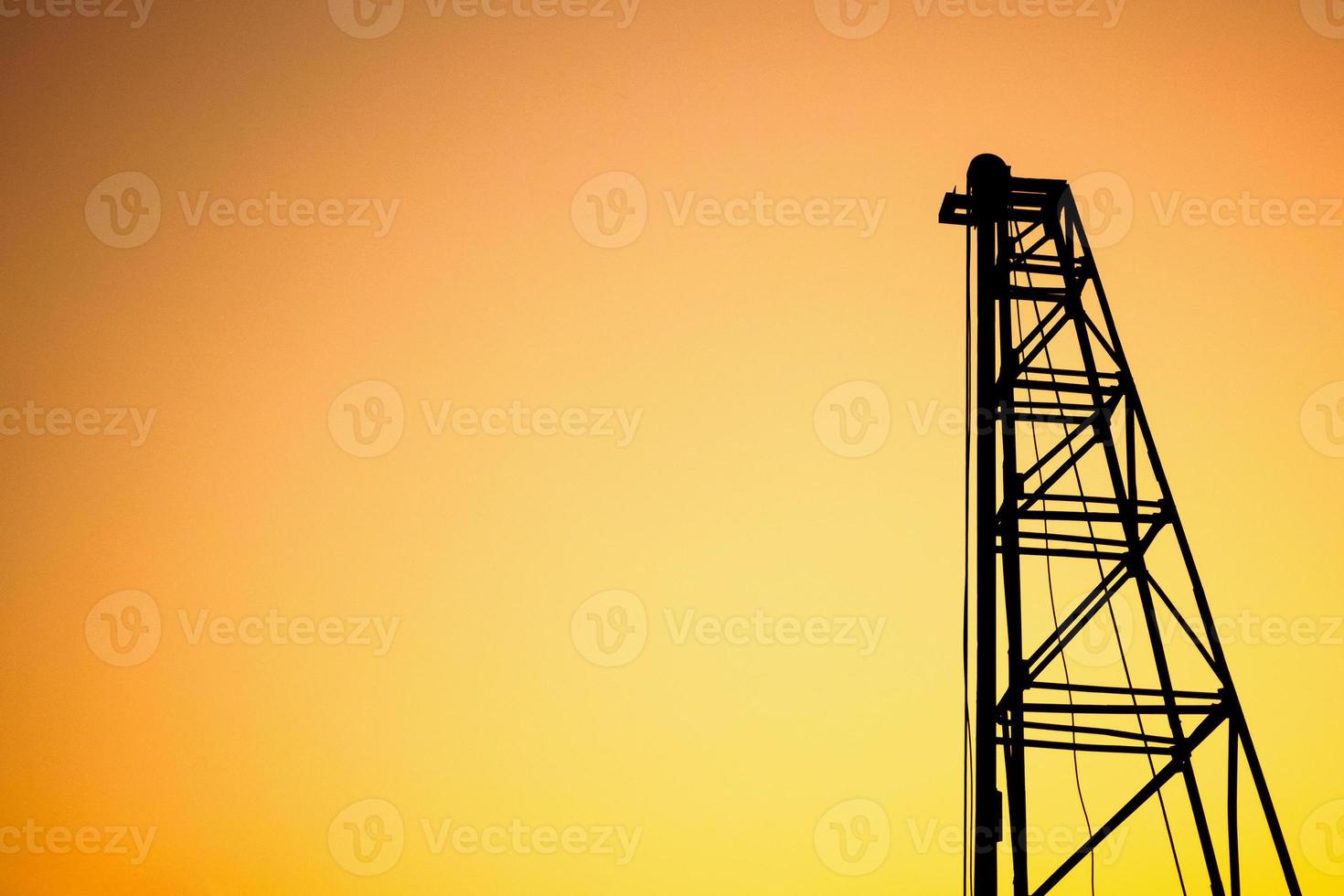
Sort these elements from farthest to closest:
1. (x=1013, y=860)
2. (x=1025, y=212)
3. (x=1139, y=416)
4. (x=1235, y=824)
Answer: (x=1025, y=212) < (x=1139, y=416) < (x=1013, y=860) < (x=1235, y=824)

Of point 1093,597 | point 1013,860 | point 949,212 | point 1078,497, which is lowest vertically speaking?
point 1013,860

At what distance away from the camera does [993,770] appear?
844 centimetres

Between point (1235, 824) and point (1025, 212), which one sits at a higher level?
point (1025, 212)

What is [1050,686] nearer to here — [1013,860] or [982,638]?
[982,638]

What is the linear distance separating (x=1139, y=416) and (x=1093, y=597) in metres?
1.61

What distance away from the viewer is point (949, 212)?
9797 mm

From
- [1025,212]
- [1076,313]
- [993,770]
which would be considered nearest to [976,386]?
[1076,313]

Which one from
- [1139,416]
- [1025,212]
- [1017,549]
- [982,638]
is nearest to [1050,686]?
[982,638]

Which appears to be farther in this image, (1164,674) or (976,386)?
(976,386)

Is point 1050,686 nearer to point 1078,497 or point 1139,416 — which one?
point 1078,497

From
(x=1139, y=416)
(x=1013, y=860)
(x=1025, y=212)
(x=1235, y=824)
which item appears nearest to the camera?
(x=1235, y=824)

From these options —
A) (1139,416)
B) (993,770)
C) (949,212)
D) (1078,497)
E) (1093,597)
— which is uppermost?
(949,212)

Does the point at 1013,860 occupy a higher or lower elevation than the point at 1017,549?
lower

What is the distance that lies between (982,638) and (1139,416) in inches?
92.1
